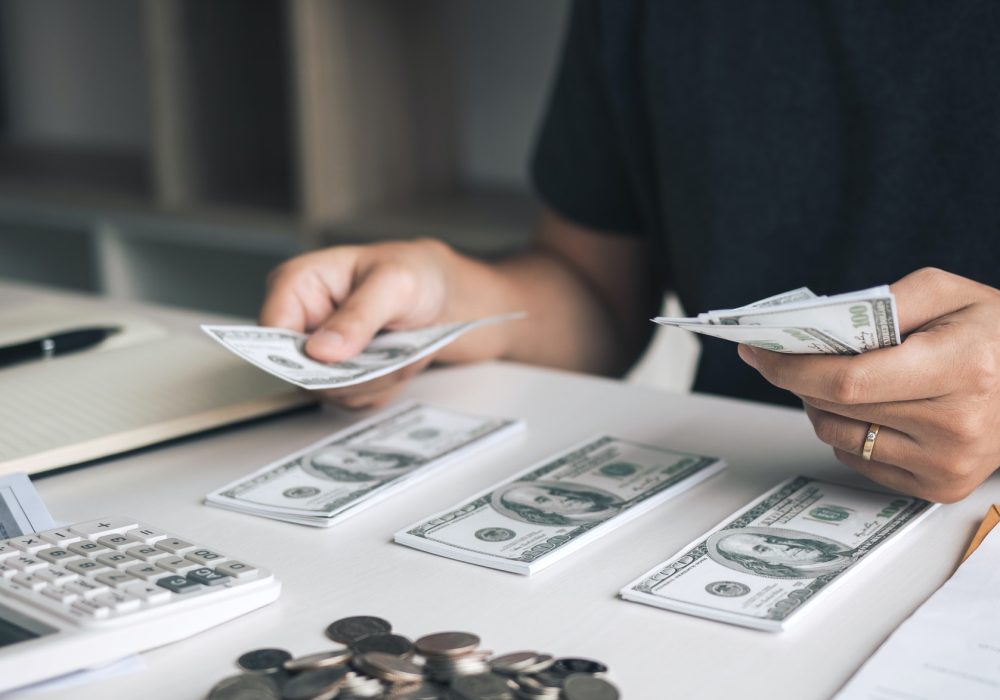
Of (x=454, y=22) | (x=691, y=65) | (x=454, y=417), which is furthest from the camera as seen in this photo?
(x=454, y=22)

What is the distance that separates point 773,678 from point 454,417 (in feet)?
1.24

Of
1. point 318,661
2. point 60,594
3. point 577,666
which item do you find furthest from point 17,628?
point 577,666

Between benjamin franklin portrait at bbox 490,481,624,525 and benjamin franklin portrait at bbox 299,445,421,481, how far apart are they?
0.26 ft

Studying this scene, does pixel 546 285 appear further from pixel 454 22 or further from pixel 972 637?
pixel 454 22

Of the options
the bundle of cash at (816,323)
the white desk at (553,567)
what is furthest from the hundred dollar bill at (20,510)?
the bundle of cash at (816,323)

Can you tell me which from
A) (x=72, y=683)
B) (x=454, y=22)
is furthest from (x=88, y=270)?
(x=72, y=683)

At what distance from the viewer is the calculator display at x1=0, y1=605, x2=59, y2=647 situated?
46 cm

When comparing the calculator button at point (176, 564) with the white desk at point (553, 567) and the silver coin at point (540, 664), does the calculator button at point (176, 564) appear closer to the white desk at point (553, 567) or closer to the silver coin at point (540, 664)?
the white desk at point (553, 567)

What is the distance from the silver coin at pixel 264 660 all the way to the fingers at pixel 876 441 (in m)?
0.33

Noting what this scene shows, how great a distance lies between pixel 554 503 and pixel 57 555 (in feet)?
0.87

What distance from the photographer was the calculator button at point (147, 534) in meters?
0.55

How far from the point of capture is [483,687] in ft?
1.40

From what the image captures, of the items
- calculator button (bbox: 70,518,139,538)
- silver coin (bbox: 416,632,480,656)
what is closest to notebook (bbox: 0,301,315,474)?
calculator button (bbox: 70,518,139,538)

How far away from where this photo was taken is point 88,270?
98.0 inches
